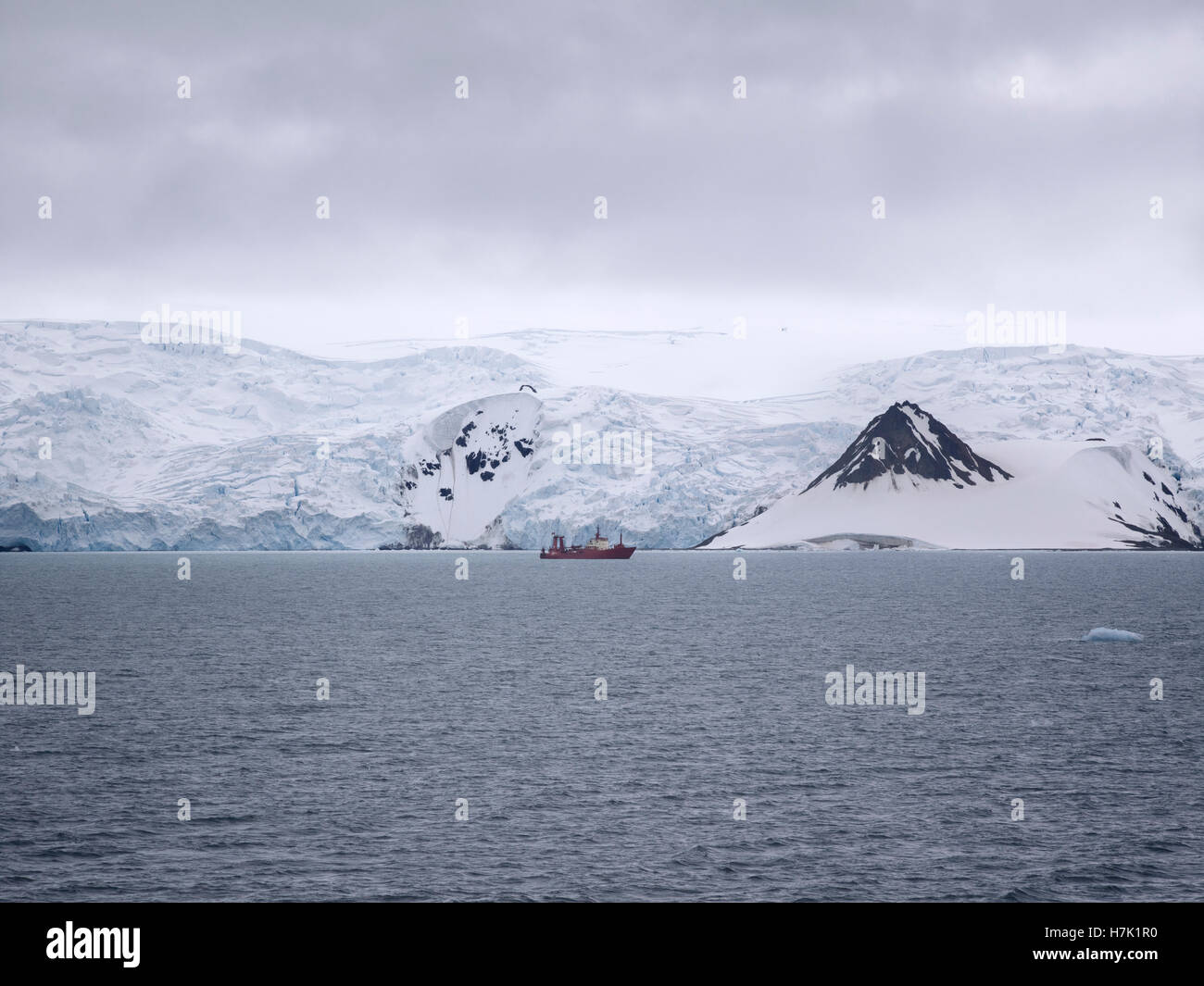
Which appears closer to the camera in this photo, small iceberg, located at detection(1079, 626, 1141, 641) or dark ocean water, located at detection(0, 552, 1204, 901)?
dark ocean water, located at detection(0, 552, 1204, 901)

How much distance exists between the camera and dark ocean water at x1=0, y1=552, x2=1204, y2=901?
32938mm

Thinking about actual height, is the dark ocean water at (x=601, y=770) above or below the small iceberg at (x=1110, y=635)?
below

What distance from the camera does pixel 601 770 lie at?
46250 millimetres

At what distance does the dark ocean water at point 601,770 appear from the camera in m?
32.9

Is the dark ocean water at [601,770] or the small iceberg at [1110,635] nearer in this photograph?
the dark ocean water at [601,770]

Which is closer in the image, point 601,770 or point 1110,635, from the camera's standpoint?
point 601,770

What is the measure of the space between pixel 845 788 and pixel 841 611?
85.8 meters

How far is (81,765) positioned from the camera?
46438 mm

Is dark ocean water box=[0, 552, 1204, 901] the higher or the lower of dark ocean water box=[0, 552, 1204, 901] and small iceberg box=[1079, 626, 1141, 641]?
the lower
